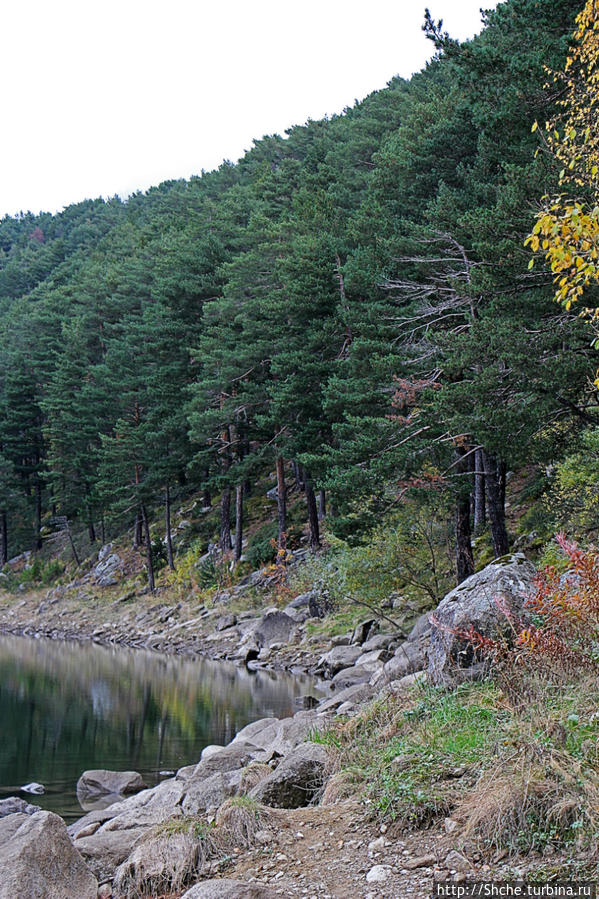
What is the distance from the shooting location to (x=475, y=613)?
8969 mm

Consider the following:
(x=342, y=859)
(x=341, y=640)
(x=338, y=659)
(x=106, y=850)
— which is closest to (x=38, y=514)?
(x=341, y=640)

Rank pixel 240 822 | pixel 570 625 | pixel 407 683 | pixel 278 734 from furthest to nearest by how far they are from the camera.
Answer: pixel 278 734 → pixel 407 683 → pixel 570 625 → pixel 240 822

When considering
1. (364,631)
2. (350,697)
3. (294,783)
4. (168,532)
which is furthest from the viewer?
(168,532)

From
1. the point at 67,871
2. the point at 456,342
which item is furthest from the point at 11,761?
the point at 456,342

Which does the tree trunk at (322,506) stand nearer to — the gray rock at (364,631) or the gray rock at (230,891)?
the gray rock at (364,631)

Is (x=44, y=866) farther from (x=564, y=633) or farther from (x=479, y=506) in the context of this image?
(x=479, y=506)

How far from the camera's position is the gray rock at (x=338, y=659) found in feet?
63.6

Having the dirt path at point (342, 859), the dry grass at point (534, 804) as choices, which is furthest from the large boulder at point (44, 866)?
the dry grass at point (534, 804)

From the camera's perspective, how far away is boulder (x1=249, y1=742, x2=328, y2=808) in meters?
6.94

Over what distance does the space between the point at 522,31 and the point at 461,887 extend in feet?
49.4

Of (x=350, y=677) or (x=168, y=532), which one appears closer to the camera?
(x=350, y=677)

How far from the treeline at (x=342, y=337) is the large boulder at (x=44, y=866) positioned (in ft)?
31.6

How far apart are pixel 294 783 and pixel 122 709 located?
12.2 metres

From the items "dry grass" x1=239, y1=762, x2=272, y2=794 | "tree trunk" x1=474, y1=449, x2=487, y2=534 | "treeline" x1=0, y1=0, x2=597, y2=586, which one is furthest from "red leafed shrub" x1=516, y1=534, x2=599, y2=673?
"tree trunk" x1=474, y1=449, x2=487, y2=534
